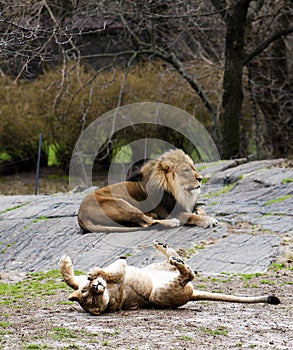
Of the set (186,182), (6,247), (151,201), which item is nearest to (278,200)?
(186,182)

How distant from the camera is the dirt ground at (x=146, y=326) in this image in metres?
4.45

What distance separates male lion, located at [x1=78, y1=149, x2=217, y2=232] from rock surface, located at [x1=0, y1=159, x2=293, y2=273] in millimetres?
151

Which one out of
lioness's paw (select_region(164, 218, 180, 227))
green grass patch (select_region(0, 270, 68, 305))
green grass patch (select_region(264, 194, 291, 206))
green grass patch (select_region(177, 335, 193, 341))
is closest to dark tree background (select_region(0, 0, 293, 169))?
green grass patch (select_region(264, 194, 291, 206))

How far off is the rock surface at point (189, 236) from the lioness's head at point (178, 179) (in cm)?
44

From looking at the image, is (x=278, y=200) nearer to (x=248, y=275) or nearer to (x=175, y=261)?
(x=248, y=275)

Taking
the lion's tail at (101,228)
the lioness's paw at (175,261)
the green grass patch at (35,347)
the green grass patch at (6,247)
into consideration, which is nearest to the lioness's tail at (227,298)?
the lioness's paw at (175,261)

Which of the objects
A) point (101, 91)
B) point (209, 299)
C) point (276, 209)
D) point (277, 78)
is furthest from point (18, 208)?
point (277, 78)

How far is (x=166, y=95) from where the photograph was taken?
2034cm

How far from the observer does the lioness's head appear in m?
9.74

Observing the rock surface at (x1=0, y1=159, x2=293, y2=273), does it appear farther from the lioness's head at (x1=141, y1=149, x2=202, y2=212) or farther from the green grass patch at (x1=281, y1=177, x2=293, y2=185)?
the lioness's head at (x1=141, y1=149, x2=202, y2=212)

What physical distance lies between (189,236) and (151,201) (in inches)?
28.2

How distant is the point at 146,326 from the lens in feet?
16.2

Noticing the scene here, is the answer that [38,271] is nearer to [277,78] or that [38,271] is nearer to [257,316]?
[257,316]

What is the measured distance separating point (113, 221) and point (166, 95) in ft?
36.5
